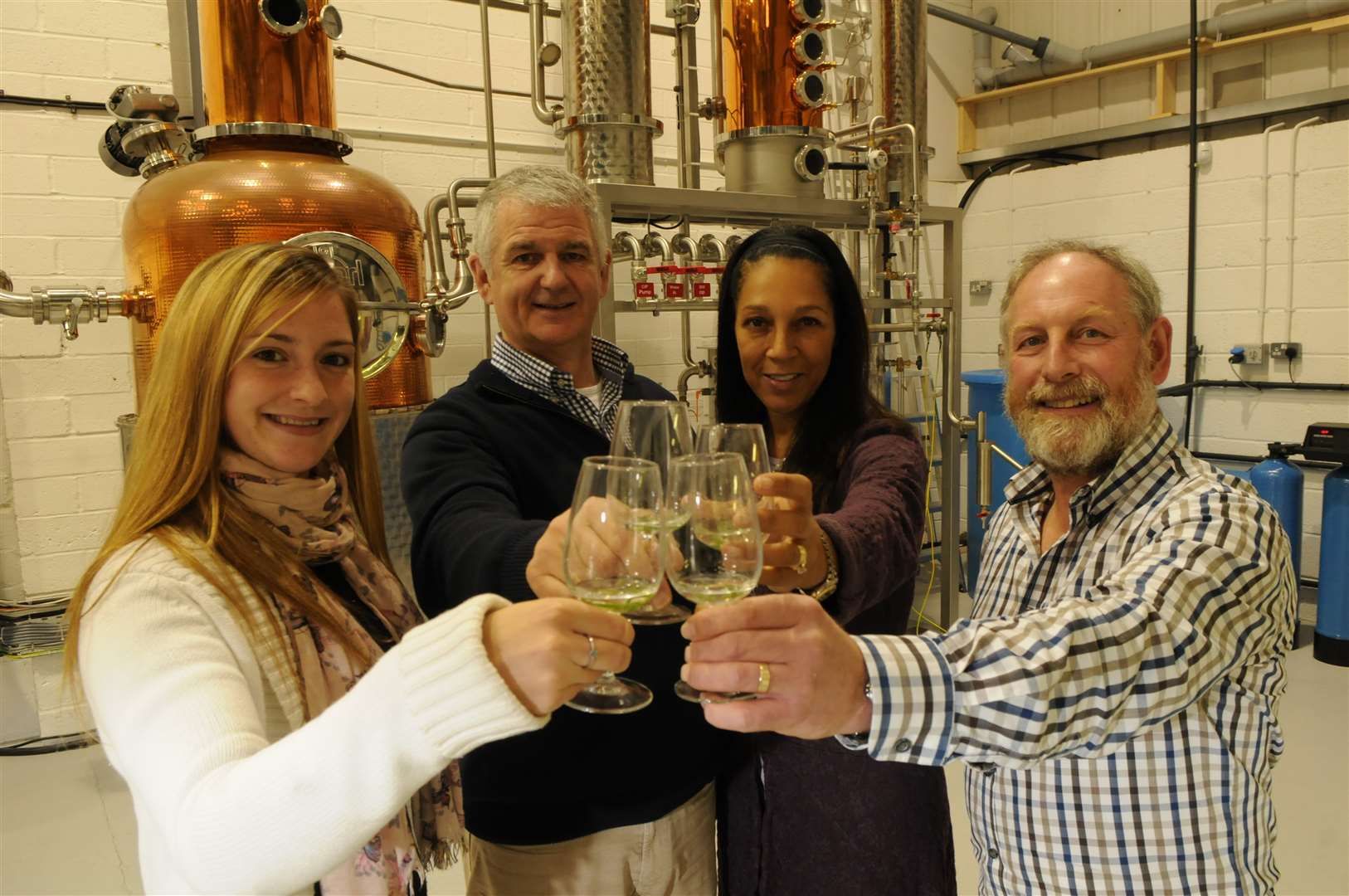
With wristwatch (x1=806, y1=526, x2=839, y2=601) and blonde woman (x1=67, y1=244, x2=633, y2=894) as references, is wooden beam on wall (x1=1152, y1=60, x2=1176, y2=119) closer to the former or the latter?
wristwatch (x1=806, y1=526, x2=839, y2=601)

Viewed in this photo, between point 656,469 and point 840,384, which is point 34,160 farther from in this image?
point 656,469

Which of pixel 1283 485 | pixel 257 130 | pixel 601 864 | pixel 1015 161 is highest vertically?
pixel 1015 161

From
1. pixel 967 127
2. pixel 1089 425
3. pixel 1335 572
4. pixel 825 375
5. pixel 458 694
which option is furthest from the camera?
pixel 967 127

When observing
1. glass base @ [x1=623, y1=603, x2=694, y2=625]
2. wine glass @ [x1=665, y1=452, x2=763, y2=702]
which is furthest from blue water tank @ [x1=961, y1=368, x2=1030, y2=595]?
wine glass @ [x1=665, y1=452, x2=763, y2=702]

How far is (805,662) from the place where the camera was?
0.84 meters

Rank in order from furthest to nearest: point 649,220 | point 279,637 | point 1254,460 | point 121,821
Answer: point 1254,460
point 649,220
point 121,821
point 279,637

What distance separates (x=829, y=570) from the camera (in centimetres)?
122

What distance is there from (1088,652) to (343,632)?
2.73ft

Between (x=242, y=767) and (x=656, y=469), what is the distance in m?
0.44

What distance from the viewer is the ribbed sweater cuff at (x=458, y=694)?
765 mm

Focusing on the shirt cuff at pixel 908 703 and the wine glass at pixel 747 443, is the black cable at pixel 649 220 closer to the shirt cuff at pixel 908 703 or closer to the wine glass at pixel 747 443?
the wine glass at pixel 747 443

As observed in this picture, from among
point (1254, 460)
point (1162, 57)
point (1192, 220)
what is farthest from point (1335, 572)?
point (1162, 57)

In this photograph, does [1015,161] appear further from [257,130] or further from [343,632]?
[343,632]

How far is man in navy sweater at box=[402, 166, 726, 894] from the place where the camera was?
1.29m
